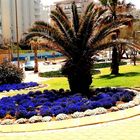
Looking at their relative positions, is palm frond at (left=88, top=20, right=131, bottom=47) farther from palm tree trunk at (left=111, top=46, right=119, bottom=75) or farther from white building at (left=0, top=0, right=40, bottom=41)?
white building at (left=0, top=0, right=40, bottom=41)

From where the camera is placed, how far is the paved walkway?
32.7ft

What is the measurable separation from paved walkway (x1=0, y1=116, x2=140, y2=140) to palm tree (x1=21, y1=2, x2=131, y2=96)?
579 centimetres

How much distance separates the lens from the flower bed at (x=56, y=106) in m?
12.5

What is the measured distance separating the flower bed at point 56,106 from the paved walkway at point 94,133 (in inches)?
49.1

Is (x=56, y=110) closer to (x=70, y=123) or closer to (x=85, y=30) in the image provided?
(x=70, y=123)

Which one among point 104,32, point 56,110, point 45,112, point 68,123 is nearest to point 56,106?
point 56,110

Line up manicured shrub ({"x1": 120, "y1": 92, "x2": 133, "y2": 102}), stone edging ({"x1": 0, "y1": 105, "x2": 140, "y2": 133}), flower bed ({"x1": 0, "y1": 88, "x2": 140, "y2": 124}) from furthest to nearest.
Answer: manicured shrub ({"x1": 120, "y1": 92, "x2": 133, "y2": 102}) < flower bed ({"x1": 0, "y1": 88, "x2": 140, "y2": 124}) < stone edging ({"x1": 0, "y1": 105, "x2": 140, "y2": 133})

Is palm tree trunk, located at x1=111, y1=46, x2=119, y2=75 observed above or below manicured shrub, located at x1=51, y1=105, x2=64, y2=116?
above

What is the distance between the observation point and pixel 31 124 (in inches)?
466

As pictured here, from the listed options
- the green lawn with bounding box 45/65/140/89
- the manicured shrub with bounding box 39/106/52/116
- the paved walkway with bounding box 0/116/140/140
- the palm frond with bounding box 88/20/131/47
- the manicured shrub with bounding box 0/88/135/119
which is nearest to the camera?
the paved walkway with bounding box 0/116/140/140

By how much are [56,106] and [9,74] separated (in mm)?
13967

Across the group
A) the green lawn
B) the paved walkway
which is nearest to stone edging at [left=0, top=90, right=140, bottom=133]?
the paved walkway

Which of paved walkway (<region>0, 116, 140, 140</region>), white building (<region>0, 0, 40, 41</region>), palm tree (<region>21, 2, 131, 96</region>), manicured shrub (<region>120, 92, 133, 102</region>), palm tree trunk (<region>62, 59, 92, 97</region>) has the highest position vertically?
white building (<region>0, 0, 40, 41</region>)

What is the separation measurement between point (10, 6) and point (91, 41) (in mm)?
90292
